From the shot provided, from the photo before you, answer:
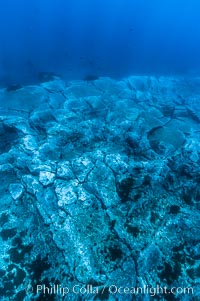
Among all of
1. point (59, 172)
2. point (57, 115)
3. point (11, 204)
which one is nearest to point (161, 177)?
point (59, 172)

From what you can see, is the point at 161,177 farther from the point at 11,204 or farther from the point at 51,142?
the point at 11,204

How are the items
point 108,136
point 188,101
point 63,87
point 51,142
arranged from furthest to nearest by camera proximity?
point 188,101 → point 63,87 → point 108,136 → point 51,142

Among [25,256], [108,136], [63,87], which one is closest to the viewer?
[25,256]

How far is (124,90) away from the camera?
8.53 metres

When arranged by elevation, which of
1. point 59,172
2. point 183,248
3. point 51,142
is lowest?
point 183,248

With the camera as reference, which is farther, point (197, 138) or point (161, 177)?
point (197, 138)

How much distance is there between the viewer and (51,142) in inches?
189

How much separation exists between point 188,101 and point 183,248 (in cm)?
727

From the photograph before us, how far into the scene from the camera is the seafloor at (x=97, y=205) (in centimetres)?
300

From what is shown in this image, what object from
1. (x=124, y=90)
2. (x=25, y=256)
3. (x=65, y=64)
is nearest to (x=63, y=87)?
(x=124, y=90)

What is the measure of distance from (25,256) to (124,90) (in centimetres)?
719

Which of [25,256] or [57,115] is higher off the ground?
[57,115]

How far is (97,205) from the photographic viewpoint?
3.69 m

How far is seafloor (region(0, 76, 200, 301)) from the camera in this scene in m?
3.00
